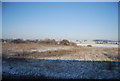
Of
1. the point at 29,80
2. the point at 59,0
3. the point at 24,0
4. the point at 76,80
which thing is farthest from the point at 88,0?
the point at 29,80

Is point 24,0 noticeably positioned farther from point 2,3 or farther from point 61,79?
point 61,79

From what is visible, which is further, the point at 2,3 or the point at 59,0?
the point at 59,0

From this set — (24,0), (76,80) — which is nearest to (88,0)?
(24,0)

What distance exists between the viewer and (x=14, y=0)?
2.42 m

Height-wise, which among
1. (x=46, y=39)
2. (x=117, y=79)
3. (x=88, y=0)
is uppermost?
(x=88, y=0)

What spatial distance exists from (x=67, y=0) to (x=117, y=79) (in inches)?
82.0

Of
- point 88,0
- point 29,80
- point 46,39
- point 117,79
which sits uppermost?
point 88,0

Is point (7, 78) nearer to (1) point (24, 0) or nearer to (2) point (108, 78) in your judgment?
(1) point (24, 0)

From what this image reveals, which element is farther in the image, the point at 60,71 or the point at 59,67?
the point at 59,67

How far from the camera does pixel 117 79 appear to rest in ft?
8.41

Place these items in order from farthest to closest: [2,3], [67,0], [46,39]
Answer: [46,39]
[67,0]
[2,3]

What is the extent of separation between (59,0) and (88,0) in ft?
2.09

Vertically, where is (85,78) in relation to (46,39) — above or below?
above

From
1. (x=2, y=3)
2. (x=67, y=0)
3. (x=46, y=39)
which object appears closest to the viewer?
(x=2, y=3)
